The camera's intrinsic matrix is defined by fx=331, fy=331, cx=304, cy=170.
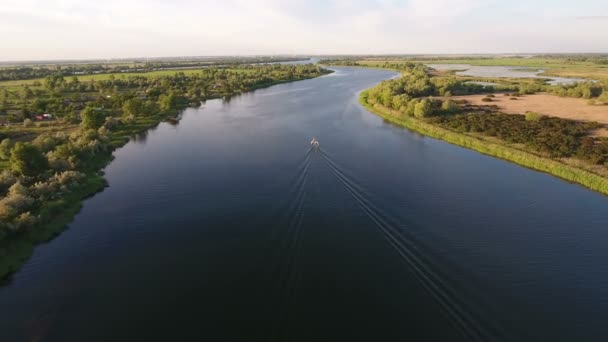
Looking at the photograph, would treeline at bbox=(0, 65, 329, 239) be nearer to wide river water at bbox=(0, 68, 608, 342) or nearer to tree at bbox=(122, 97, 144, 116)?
tree at bbox=(122, 97, 144, 116)

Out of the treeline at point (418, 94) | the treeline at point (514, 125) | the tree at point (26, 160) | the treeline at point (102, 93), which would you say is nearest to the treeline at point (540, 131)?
the treeline at point (514, 125)

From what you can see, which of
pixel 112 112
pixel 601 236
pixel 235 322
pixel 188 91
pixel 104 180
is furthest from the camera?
pixel 188 91

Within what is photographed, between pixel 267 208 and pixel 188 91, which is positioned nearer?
pixel 267 208

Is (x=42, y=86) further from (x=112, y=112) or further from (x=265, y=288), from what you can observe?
(x=265, y=288)

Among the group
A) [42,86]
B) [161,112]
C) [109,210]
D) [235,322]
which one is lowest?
[235,322]

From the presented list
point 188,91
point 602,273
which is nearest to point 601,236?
point 602,273

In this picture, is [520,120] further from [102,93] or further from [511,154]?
[102,93]

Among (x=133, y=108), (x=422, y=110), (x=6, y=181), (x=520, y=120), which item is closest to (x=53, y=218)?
(x=6, y=181)

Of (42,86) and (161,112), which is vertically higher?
(42,86)
